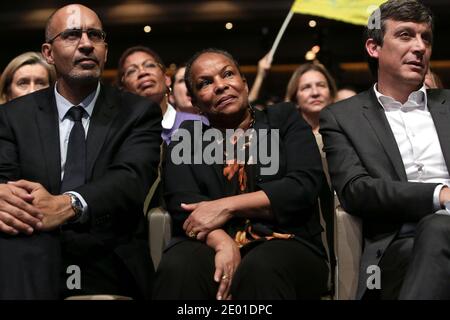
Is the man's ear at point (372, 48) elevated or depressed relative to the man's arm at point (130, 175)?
elevated

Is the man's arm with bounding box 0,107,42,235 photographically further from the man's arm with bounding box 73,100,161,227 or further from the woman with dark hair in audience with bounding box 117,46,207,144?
the woman with dark hair in audience with bounding box 117,46,207,144

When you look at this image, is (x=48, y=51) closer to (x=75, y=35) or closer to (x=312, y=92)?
(x=75, y=35)

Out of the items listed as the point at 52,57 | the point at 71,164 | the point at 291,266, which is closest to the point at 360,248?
the point at 291,266

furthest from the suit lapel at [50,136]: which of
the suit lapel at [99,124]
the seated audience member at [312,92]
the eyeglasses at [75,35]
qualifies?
the seated audience member at [312,92]

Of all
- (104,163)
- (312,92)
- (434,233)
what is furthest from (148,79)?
(434,233)

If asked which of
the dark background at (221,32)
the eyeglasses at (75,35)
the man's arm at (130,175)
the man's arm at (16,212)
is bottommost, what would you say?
the man's arm at (16,212)

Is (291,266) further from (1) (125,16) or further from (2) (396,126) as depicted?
(1) (125,16)

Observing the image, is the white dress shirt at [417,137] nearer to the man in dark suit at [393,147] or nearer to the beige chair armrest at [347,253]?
the man in dark suit at [393,147]

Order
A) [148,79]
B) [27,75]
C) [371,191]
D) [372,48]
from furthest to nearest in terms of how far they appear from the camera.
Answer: [148,79] < [27,75] < [372,48] < [371,191]

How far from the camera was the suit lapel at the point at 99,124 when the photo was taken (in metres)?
2.29

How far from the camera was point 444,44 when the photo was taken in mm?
8594

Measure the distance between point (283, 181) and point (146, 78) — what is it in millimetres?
1527

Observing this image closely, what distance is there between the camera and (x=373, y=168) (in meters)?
2.23

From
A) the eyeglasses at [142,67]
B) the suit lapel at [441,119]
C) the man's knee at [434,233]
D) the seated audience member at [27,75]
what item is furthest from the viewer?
the eyeglasses at [142,67]
